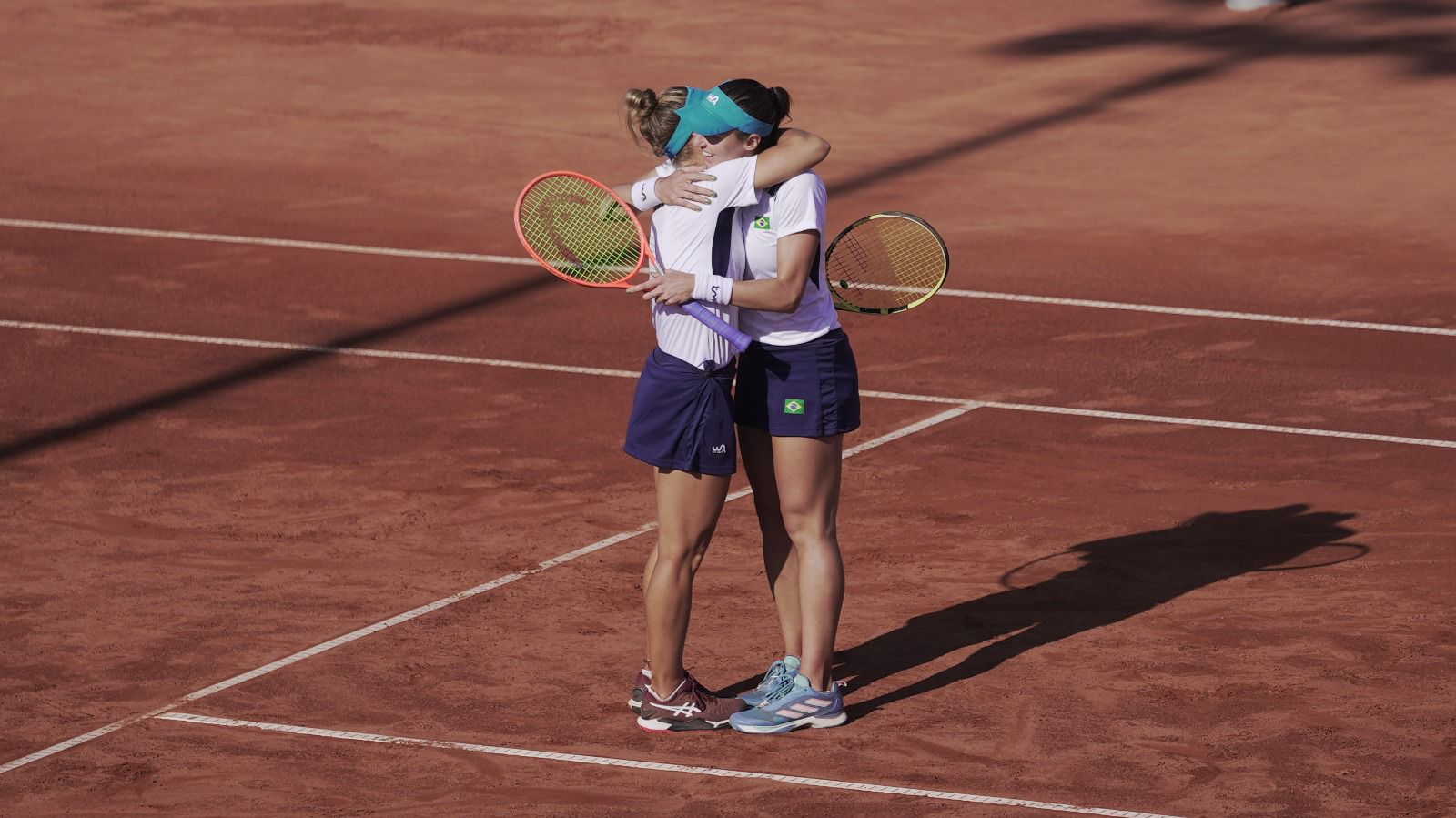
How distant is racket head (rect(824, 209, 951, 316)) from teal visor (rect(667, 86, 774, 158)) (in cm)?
59

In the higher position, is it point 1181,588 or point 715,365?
point 715,365

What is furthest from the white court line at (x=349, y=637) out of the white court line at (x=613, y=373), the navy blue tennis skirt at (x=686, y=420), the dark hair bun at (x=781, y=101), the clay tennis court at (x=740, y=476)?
the dark hair bun at (x=781, y=101)

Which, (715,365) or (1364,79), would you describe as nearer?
(715,365)

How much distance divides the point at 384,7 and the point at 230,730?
17125 mm

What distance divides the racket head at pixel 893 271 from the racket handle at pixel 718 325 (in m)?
0.46

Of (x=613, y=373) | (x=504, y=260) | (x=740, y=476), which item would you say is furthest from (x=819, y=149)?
(x=504, y=260)

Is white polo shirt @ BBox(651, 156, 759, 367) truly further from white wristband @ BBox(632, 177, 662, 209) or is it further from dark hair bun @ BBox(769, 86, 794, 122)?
dark hair bun @ BBox(769, 86, 794, 122)

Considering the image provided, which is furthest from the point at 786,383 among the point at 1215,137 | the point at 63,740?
the point at 1215,137

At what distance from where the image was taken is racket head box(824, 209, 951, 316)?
7.47 meters

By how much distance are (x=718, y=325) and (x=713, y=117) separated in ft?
2.11

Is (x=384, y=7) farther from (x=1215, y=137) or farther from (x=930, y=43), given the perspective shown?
(x=1215, y=137)

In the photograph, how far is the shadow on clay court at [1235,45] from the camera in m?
19.7

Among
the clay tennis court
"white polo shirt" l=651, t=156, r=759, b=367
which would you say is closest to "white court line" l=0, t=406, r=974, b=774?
the clay tennis court

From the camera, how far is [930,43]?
71.3 ft
